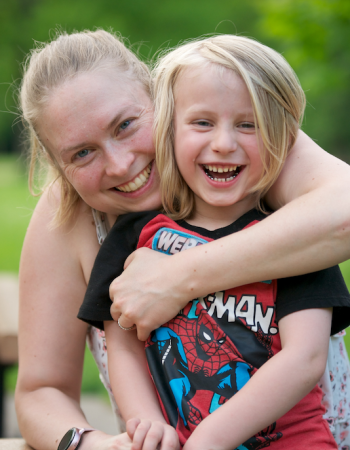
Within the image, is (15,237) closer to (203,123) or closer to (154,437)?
(203,123)

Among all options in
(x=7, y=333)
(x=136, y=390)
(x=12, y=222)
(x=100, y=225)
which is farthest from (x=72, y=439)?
(x=12, y=222)

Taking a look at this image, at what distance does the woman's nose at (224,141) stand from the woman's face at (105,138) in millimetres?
299

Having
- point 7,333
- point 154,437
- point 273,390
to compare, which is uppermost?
point 273,390

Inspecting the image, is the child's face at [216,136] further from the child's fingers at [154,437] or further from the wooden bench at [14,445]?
the wooden bench at [14,445]

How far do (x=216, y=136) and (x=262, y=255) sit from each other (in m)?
0.45

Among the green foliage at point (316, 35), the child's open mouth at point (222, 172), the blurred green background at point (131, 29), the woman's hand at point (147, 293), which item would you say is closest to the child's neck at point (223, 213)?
the child's open mouth at point (222, 172)

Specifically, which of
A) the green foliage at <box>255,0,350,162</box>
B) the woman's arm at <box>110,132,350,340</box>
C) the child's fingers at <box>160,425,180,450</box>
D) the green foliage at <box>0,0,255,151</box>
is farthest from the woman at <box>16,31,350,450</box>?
the green foliage at <box>0,0,255,151</box>

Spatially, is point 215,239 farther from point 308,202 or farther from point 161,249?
point 308,202

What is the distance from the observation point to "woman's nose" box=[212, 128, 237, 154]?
5.81 ft

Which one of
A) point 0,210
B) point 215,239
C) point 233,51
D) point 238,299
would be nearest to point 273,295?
point 238,299

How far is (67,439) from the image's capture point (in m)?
1.80

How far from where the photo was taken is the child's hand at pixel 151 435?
1.56 metres

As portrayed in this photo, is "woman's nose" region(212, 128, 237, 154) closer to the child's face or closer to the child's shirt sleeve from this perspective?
the child's face

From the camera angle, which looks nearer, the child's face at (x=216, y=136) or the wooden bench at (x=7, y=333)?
the child's face at (x=216, y=136)
